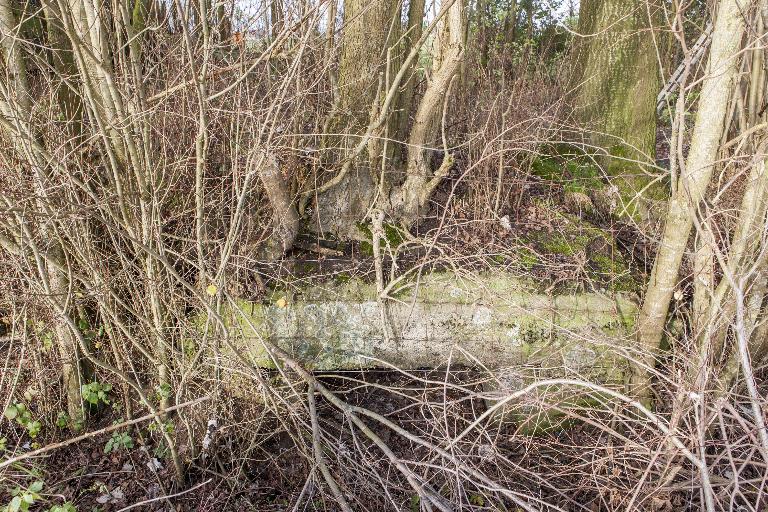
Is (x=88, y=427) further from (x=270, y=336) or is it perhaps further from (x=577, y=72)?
(x=577, y=72)

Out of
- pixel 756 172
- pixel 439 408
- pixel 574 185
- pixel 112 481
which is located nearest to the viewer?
pixel 756 172

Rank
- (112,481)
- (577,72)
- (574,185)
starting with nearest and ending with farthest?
1. (112,481)
2. (574,185)
3. (577,72)

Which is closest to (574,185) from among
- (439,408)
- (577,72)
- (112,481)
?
(577,72)

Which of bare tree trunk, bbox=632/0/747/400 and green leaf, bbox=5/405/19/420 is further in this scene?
green leaf, bbox=5/405/19/420

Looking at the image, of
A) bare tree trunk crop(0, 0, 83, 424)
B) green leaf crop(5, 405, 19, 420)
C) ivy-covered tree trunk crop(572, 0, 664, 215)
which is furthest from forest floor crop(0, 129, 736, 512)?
ivy-covered tree trunk crop(572, 0, 664, 215)

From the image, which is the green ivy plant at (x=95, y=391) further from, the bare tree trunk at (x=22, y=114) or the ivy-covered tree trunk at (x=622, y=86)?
the ivy-covered tree trunk at (x=622, y=86)

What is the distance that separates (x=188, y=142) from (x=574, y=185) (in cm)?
332

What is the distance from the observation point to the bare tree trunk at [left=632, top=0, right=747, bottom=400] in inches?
131

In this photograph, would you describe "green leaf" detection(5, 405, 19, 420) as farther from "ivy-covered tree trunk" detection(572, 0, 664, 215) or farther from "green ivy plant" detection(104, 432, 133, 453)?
"ivy-covered tree trunk" detection(572, 0, 664, 215)

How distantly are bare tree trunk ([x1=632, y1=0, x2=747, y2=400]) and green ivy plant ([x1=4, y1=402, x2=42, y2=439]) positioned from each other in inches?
152

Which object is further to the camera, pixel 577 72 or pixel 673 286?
pixel 577 72

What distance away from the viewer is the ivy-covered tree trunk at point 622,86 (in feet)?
17.2

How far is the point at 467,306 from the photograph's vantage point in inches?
165

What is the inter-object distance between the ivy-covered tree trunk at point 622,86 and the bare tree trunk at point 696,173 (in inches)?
58.2
